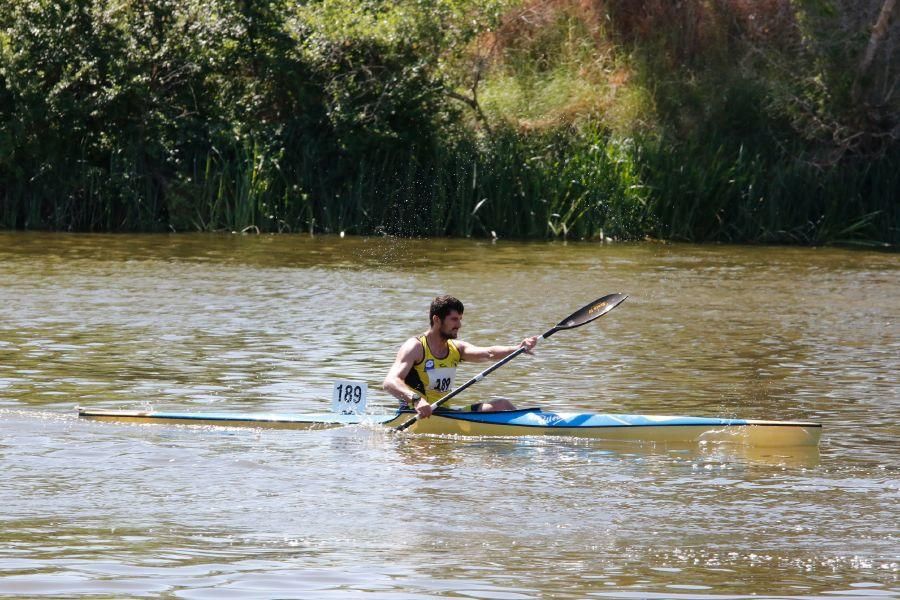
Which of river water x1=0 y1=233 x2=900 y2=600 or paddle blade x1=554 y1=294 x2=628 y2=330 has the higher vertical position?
paddle blade x1=554 y1=294 x2=628 y2=330

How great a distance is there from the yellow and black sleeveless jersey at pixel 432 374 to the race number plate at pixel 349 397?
1.20ft

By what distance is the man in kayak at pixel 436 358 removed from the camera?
394 inches

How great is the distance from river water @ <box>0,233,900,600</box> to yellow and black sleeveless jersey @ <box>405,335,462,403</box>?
0.51 meters

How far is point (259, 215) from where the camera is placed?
26766mm

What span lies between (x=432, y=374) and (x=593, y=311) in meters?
1.71

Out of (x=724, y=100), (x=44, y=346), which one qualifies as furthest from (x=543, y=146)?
(x=44, y=346)

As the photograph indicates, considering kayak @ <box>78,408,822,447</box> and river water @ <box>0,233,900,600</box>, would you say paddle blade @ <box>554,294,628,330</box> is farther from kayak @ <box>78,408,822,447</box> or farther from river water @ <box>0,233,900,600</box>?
kayak @ <box>78,408,822,447</box>

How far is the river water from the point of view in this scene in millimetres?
6500

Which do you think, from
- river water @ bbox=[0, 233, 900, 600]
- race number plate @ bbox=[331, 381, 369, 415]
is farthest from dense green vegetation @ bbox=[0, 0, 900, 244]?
race number plate @ bbox=[331, 381, 369, 415]

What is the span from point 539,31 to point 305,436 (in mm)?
21807

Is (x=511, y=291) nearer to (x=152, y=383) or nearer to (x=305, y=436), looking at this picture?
(x=152, y=383)

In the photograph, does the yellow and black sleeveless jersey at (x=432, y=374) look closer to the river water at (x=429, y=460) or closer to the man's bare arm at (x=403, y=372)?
the man's bare arm at (x=403, y=372)

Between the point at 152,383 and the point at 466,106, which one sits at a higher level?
the point at 466,106

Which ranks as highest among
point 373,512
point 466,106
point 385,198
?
point 466,106
